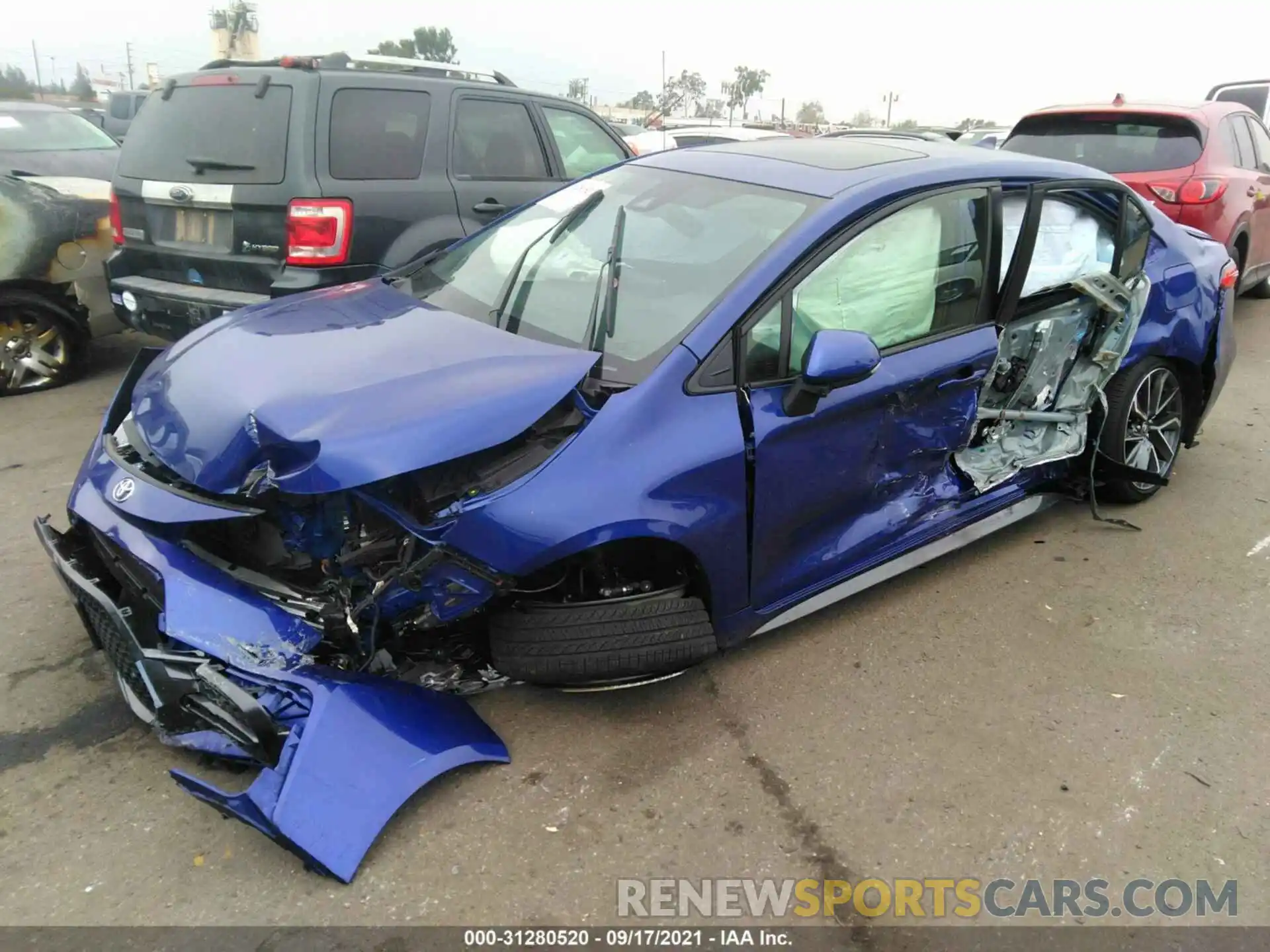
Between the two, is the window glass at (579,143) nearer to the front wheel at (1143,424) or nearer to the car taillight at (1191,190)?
the front wheel at (1143,424)

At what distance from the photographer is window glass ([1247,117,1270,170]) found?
25.4 ft

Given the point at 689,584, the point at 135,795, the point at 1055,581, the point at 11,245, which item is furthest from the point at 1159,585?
the point at 11,245

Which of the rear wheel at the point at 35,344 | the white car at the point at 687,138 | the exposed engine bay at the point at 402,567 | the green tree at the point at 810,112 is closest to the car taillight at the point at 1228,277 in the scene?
the exposed engine bay at the point at 402,567

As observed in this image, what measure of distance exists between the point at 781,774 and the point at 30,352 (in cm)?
561

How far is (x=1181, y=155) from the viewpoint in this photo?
6.79m

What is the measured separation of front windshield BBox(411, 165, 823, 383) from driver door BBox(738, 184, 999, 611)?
0.25m

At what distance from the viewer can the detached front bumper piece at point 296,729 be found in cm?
220

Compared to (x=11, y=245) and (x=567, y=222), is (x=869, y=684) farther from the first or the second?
(x=11, y=245)

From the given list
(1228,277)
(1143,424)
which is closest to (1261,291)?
(1228,277)

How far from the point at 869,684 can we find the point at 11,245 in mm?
5543

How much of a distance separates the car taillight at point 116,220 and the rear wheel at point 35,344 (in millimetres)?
750

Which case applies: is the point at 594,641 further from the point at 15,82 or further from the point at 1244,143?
the point at 15,82

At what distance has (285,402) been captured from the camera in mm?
2506

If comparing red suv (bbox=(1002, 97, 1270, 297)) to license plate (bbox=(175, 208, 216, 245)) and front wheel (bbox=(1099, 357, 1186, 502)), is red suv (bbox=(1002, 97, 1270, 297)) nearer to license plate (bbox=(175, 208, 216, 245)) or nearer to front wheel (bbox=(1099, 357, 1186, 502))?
front wheel (bbox=(1099, 357, 1186, 502))
